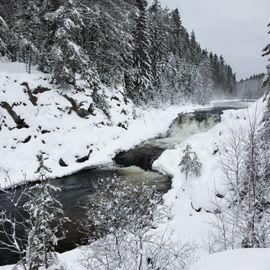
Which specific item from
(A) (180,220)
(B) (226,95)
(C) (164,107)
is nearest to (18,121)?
(A) (180,220)

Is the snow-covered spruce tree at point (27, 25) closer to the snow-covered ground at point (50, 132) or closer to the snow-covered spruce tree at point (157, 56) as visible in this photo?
the snow-covered ground at point (50, 132)

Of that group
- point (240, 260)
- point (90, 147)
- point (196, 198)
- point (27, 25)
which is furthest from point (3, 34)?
point (240, 260)

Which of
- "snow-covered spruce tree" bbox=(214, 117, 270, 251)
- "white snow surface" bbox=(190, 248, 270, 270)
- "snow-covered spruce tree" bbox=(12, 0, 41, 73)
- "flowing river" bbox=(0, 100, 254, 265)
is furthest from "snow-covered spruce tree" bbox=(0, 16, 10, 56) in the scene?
"white snow surface" bbox=(190, 248, 270, 270)

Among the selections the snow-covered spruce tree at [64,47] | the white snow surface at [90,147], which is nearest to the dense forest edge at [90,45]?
the snow-covered spruce tree at [64,47]

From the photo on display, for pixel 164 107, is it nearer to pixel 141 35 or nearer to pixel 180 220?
pixel 141 35

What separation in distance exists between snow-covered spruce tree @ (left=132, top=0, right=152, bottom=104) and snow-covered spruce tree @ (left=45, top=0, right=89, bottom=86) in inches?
462

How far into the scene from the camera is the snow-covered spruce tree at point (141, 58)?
29328 mm

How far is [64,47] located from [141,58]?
1473cm

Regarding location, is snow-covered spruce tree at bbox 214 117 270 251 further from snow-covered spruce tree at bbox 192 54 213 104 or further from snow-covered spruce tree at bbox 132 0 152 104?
snow-covered spruce tree at bbox 192 54 213 104

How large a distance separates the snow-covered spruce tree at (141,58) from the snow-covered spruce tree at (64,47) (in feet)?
38.5

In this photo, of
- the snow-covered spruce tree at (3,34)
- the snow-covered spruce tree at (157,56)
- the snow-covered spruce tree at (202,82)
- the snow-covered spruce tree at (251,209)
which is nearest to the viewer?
the snow-covered spruce tree at (251,209)

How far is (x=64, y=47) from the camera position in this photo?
59.0 feet

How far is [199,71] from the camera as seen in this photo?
178ft

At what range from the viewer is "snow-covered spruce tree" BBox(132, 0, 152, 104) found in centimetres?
2933
